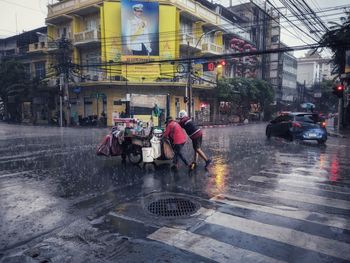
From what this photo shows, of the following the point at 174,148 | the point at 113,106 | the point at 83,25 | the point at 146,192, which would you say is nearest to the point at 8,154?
the point at 174,148

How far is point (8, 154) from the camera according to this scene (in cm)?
1227

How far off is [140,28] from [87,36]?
6.35 metres

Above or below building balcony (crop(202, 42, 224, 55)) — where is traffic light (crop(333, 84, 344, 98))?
below

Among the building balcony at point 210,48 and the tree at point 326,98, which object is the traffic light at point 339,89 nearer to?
the building balcony at point 210,48

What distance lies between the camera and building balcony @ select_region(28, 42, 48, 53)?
36719 mm

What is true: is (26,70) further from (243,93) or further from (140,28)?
(243,93)

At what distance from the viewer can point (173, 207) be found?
5516 mm

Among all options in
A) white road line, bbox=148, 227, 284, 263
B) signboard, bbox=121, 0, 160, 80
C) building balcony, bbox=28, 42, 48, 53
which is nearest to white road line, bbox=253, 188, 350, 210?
white road line, bbox=148, 227, 284, 263

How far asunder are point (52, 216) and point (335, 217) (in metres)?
4.76

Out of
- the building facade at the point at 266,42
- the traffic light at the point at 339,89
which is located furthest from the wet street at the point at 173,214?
the building facade at the point at 266,42

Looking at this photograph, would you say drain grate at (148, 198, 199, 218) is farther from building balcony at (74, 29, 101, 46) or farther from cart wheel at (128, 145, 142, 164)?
building balcony at (74, 29, 101, 46)

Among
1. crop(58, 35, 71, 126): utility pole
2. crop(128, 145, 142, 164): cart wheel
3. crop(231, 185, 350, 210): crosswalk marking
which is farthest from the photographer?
crop(58, 35, 71, 126): utility pole

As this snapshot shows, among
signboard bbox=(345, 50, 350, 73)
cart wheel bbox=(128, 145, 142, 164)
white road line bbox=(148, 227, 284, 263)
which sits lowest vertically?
white road line bbox=(148, 227, 284, 263)

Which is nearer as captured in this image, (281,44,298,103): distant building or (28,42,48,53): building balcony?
(28,42,48,53): building balcony
